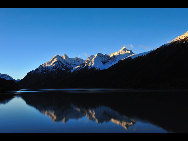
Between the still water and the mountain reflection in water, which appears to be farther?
the mountain reflection in water

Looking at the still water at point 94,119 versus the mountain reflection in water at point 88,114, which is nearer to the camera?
the still water at point 94,119

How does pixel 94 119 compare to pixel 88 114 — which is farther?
pixel 88 114

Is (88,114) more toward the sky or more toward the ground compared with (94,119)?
more toward the sky

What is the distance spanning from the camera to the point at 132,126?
22703 mm
